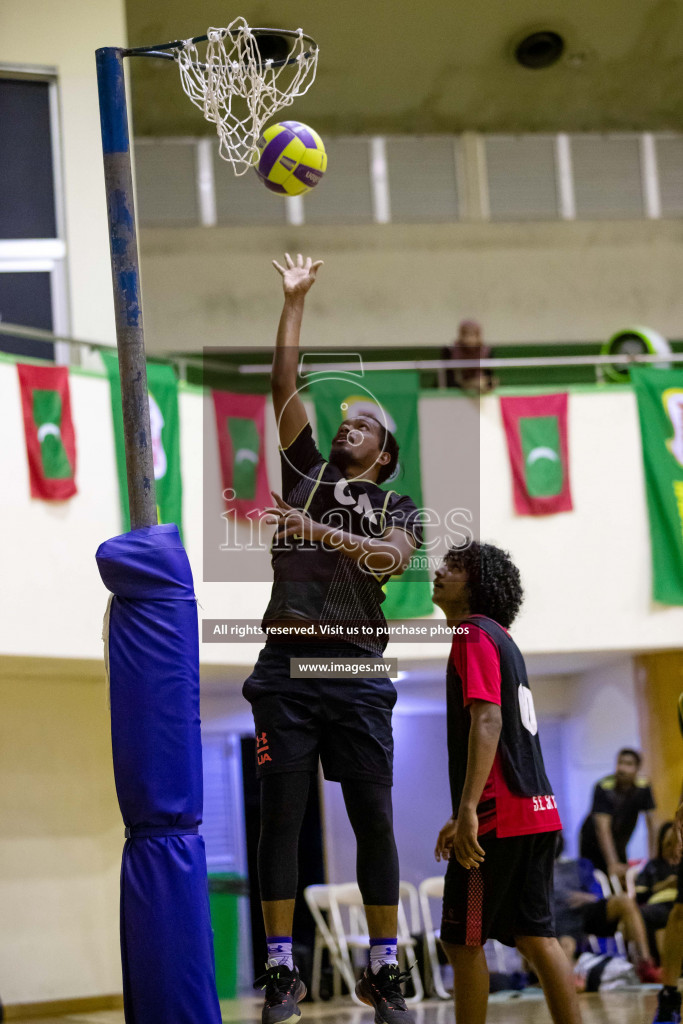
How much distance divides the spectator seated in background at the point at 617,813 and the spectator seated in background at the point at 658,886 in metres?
0.27

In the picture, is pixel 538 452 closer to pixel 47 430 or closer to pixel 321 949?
pixel 47 430

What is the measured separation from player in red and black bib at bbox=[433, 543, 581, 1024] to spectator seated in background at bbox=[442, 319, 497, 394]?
628 centimetres

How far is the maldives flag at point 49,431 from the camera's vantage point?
9.02 m

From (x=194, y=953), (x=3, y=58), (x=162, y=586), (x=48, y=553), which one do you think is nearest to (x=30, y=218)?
(x=3, y=58)

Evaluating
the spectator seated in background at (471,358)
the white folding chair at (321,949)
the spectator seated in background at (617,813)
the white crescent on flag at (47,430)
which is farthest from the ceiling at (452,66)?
the white folding chair at (321,949)

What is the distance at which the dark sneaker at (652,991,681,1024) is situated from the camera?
18.1ft

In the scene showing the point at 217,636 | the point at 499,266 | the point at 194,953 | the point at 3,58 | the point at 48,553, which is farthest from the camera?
the point at 499,266

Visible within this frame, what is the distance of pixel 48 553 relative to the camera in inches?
357

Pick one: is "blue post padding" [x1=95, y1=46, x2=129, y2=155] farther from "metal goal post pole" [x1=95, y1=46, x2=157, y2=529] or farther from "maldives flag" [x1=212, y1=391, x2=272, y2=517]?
"maldives flag" [x1=212, y1=391, x2=272, y2=517]

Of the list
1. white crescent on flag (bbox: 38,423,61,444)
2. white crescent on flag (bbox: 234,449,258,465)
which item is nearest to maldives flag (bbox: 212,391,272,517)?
white crescent on flag (bbox: 234,449,258,465)

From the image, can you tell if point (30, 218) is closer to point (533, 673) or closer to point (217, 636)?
point (217, 636)

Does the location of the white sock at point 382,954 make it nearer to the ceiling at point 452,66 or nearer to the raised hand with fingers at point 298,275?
the raised hand with fingers at point 298,275

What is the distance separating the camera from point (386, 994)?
4309mm

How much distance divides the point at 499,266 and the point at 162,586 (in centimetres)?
1059
